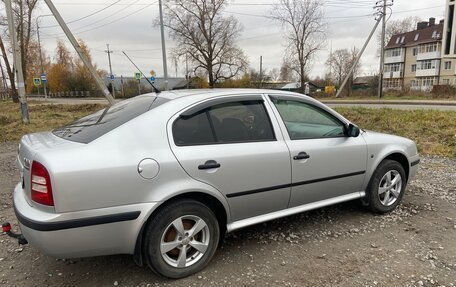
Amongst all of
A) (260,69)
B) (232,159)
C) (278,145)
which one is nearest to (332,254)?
(278,145)

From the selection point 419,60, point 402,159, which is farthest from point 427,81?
point 402,159

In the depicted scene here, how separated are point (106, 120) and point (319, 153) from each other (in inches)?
82.4

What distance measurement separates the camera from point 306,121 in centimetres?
408

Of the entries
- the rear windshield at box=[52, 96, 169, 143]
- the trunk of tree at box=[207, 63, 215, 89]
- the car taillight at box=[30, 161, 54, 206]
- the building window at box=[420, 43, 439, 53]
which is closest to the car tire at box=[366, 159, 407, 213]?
the rear windshield at box=[52, 96, 169, 143]

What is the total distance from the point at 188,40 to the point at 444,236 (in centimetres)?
4238

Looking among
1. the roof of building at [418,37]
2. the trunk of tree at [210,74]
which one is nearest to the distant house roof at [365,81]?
the roof of building at [418,37]

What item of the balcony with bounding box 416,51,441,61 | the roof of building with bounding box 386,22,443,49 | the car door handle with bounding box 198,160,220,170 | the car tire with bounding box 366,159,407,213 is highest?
the roof of building with bounding box 386,22,443,49

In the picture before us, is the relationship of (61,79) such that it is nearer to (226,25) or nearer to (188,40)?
(188,40)

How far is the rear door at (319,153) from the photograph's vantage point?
332 cm

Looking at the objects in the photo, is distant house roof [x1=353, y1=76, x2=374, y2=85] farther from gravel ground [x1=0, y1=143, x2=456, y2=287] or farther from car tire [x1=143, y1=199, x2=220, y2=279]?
car tire [x1=143, y1=199, x2=220, y2=279]

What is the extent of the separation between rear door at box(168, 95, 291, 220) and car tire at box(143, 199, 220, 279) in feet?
0.84

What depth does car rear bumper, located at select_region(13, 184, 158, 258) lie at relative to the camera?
2.31 m

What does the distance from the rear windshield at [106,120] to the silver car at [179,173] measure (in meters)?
0.02

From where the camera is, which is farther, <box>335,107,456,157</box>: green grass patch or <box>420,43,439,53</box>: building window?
<box>420,43,439,53</box>: building window
